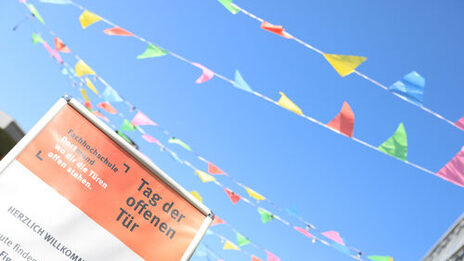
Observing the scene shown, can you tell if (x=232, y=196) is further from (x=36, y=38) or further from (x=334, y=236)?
(x=36, y=38)

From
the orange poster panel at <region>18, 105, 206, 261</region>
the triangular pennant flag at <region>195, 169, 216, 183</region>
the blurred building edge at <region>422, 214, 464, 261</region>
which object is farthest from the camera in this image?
the blurred building edge at <region>422, 214, 464, 261</region>

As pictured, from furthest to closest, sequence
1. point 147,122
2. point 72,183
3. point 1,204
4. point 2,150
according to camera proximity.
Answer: point 147,122, point 2,150, point 72,183, point 1,204

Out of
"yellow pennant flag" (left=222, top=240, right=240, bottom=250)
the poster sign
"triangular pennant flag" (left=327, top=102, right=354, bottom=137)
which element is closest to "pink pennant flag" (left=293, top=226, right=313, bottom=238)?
"yellow pennant flag" (left=222, top=240, right=240, bottom=250)

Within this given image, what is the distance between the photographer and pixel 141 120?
7621mm

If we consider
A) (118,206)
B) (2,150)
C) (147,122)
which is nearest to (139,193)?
A: (118,206)

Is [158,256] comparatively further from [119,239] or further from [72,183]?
[72,183]

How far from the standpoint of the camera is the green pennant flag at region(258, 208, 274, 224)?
24.9 ft

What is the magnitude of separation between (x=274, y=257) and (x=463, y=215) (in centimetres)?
1013

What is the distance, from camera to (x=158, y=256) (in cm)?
171

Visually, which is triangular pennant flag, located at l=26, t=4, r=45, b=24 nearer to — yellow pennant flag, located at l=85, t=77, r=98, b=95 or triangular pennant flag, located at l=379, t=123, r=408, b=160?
yellow pennant flag, located at l=85, t=77, r=98, b=95

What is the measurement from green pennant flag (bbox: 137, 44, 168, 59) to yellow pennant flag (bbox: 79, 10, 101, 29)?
103 centimetres

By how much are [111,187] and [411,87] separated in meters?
3.95

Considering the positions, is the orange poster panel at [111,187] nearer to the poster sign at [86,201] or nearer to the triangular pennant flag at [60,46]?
the poster sign at [86,201]

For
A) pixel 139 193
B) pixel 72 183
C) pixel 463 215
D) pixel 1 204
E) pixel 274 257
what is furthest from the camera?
pixel 463 215
